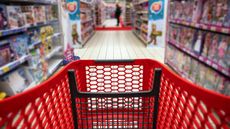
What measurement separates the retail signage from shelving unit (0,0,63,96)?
9.31 ft

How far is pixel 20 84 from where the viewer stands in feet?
8.02

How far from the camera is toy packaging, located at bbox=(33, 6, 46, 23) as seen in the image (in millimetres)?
3032

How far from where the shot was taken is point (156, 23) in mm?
5832

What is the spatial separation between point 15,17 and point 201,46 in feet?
7.62

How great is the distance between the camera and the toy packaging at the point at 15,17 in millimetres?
2242

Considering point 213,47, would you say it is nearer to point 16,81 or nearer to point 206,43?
point 206,43

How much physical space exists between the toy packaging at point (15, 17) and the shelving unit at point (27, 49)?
0.01 metres

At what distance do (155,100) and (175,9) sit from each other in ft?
9.98

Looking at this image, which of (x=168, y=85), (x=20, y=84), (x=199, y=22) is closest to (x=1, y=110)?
(x=168, y=85)

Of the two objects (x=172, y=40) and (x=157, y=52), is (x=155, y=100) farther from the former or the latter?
(x=157, y=52)

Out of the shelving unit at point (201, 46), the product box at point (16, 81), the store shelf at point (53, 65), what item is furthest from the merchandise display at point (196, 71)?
the product box at point (16, 81)

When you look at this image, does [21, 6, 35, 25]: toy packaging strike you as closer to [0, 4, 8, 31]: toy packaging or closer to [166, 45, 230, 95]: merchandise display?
[0, 4, 8, 31]: toy packaging

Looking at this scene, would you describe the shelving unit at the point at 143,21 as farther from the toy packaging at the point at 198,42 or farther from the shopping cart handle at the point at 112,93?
the shopping cart handle at the point at 112,93

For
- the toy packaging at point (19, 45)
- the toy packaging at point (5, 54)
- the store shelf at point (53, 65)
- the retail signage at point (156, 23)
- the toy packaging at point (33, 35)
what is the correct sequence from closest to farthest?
the toy packaging at point (5, 54), the toy packaging at point (19, 45), the toy packaging at point (33, 35), the store shelf at point (53, 65), the retail signage at point (156, 23)
